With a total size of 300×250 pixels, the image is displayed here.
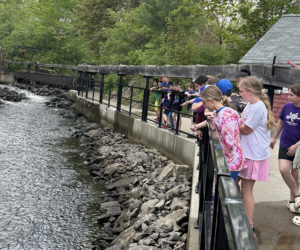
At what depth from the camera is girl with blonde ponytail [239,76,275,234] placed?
380 centimetres

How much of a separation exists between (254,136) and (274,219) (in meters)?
1.11

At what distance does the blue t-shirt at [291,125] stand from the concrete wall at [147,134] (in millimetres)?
3015

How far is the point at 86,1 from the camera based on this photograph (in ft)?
149

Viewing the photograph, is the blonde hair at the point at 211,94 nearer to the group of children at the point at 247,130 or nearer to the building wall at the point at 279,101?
the group of children at the point at 247,130

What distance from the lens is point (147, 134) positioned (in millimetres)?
11156

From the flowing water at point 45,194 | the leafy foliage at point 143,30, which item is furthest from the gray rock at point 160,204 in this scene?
the leafy foliage at point 143,30

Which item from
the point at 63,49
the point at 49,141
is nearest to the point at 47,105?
the point at 49,141

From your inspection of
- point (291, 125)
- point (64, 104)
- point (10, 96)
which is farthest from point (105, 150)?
point (10, 96)

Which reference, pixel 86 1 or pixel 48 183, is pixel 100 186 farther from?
pixel 86 1

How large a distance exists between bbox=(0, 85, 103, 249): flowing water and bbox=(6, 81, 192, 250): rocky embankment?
0.30 meters

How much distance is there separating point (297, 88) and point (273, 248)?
1.77 meters

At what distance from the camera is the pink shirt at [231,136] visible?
3654 mm

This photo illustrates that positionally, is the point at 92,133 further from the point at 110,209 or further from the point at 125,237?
the point at 125,237

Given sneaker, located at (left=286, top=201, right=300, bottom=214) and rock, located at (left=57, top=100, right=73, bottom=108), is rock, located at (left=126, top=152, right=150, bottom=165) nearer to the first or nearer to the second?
sneaker, located at (left=286, top=201, right=300, bottom=214)
